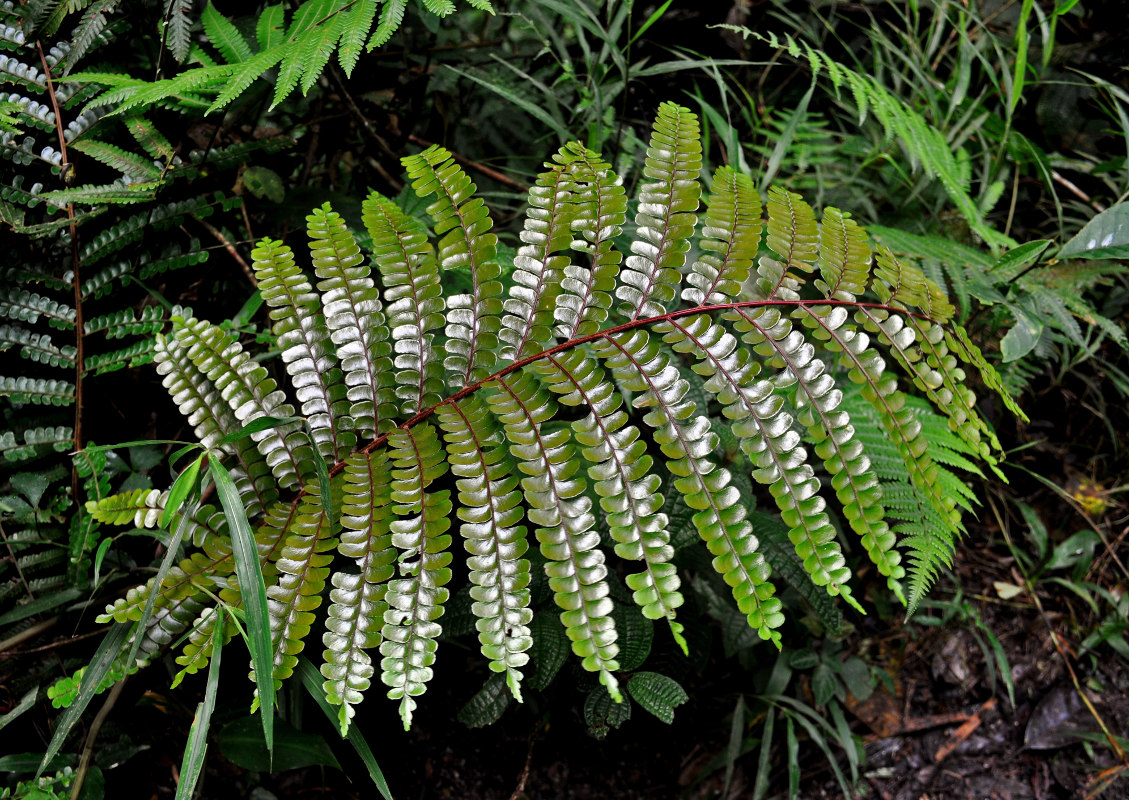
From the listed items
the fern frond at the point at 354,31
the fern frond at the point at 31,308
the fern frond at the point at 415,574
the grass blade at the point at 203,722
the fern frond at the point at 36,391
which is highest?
the fern frond at the point at 354,31

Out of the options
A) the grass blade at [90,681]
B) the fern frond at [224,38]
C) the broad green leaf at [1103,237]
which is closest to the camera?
the grass blade at [90,681]

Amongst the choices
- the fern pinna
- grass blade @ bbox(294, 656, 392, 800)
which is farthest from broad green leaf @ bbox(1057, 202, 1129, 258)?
grass blade @ bbox(294, 656, 392, 800)

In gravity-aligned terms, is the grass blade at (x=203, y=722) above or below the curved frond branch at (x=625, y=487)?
below

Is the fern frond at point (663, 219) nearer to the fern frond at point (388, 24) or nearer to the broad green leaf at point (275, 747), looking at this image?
the fern frond at point (388, 24)

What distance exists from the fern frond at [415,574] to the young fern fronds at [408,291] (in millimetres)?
116

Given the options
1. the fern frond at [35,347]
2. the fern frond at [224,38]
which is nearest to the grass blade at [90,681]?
the fern frond at [35,347]

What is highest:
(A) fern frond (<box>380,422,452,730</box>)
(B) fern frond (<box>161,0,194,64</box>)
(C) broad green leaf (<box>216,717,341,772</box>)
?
(B) fern frond (<box>161,0,194,64</box>)

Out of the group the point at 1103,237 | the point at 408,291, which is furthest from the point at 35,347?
the point at 1103,237

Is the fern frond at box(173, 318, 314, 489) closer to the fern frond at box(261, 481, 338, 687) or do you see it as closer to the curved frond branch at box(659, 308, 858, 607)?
the fern frond at box(261, 481, 338, 687)

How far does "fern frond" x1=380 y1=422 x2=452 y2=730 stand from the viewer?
3.23 feet

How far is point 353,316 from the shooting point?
3.86ft

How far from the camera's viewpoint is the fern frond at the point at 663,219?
1168mm

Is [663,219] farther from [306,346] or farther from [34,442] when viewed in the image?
[34,442]

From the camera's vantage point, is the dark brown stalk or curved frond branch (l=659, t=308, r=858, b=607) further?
the dark brown stalk
